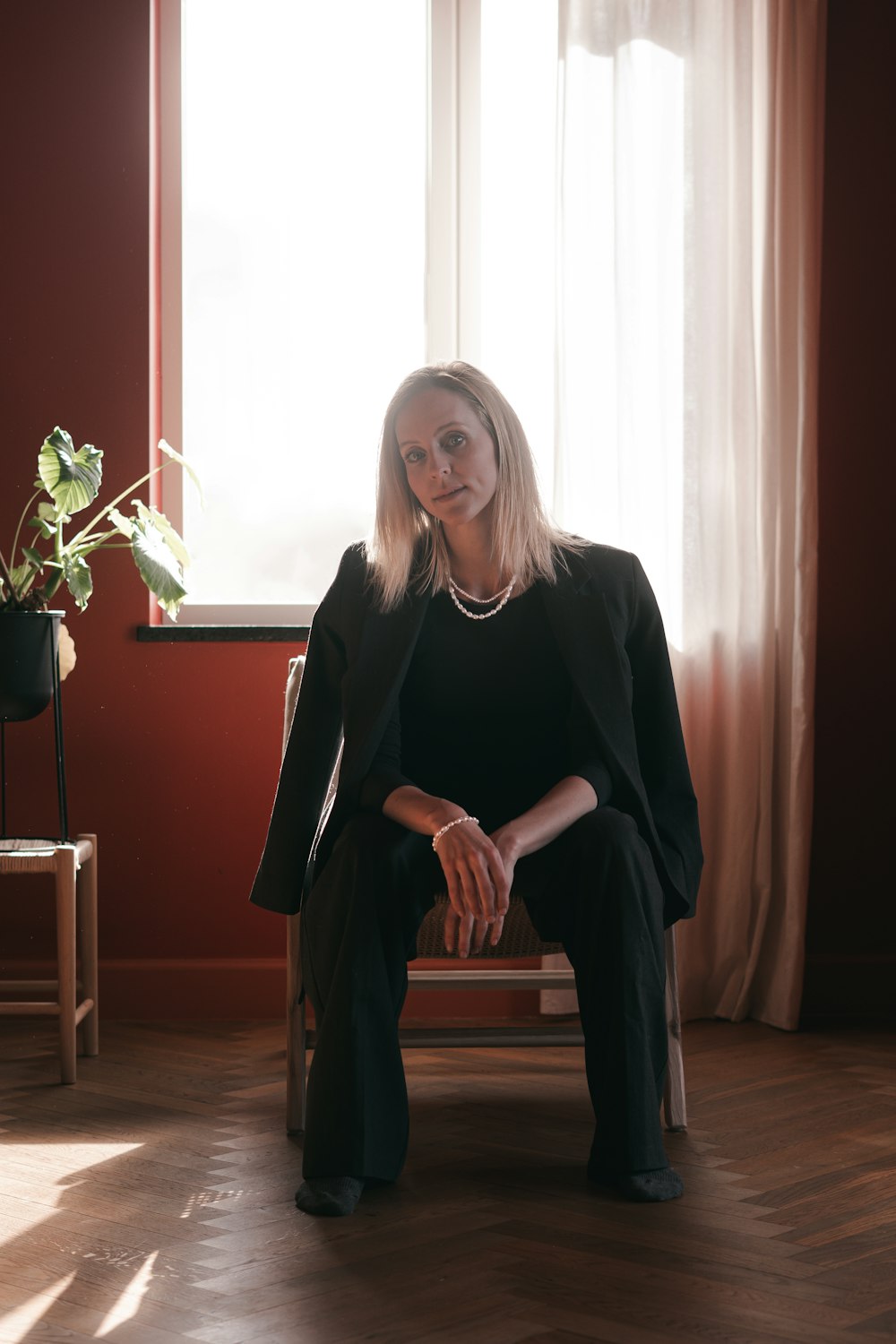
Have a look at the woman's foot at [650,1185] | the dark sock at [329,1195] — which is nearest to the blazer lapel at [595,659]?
the woman's foot at [650,1185]

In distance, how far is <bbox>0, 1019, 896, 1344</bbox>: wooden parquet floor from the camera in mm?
1414

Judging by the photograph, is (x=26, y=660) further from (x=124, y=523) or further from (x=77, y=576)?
(x=124, y=523)

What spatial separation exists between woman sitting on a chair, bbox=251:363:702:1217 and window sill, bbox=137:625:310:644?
80 cm

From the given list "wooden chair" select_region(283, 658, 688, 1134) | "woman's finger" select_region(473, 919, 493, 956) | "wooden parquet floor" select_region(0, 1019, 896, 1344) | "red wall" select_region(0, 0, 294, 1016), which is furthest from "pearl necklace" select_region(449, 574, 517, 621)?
"red wall" select_region(0, 0, 294, 1016)

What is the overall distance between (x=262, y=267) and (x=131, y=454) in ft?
1.73

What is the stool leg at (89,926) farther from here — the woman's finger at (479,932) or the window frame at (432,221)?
the woman's finger at (479,932)

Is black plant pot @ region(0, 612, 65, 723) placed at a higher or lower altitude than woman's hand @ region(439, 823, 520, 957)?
higher

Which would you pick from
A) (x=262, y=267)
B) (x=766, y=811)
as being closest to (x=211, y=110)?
(x=262, y=267)

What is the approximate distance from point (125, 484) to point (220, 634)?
37 centimetres

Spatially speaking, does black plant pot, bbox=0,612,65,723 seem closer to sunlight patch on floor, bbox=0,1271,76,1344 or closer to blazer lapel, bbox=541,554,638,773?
blazer lapel, bbox=541,554,638,773

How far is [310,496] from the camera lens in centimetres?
307

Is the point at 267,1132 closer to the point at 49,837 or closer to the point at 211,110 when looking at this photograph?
the point at 49,837

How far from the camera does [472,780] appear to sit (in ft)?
6.76

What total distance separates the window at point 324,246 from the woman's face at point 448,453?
959 mm
